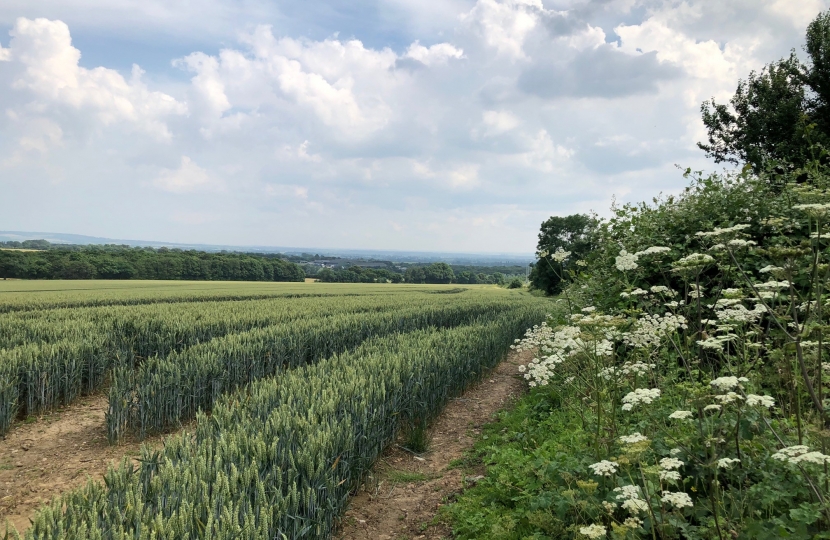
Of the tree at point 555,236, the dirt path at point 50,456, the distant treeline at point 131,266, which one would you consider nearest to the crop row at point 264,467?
the dirt path at point 50,456

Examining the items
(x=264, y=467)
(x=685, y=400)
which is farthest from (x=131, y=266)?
(x=685, y=400)

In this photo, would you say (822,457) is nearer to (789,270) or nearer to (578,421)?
(789,270)

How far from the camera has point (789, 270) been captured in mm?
2230

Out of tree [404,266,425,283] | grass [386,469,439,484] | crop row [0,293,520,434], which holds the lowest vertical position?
tree [404,266,425,283]

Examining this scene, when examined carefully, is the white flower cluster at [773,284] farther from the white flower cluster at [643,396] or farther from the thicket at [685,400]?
the white flower cluster at [643,396]

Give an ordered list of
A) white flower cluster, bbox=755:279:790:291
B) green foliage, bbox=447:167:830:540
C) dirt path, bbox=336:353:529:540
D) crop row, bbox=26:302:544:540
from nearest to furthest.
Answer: green foliage, bbox=447:167:830:540
crop row, bbox=26:302:544:540
white flower cluster, bbox=755:279:790:291
dirt path, bbox=336:353:529:540

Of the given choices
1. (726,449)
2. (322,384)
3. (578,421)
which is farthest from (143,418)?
(726,449)

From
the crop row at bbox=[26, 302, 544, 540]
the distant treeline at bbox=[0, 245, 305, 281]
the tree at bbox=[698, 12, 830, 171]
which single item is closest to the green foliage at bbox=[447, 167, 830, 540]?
the crop row at bbox=[26, 302, 544, 540]

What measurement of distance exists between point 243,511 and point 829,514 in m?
3.01

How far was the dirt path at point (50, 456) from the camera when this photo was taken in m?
4.50

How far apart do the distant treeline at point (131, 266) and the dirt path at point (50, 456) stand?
5062 cm

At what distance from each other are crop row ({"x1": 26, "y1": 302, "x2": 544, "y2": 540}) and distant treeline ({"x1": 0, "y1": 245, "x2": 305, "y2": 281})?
2168 inches

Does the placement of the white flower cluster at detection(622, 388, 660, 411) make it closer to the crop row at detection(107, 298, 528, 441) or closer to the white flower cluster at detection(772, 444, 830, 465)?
the white flower cluster at detection(772, 444, 830, 465)

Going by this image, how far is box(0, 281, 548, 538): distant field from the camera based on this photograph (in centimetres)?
262
